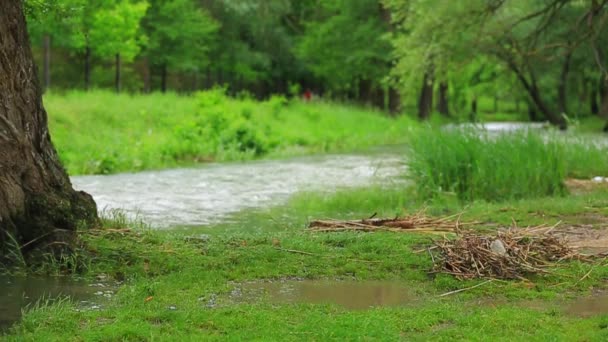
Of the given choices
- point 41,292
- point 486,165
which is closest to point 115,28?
point 486,165

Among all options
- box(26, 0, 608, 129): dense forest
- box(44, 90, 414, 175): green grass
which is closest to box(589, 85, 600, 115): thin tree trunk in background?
box(26, 0, 608, 129): dense forest

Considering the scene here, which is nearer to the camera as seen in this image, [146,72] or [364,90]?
[146,72]

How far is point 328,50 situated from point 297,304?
38.1m

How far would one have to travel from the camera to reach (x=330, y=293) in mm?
6730

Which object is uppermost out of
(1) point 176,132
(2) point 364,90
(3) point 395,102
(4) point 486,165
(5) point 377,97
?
(2) point 364,90

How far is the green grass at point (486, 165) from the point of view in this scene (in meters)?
12.8

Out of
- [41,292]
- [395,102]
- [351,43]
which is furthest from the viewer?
[351,43]

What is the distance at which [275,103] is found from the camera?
3145cm

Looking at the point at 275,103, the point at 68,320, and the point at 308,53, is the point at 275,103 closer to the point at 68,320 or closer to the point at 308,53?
the point at 308,53

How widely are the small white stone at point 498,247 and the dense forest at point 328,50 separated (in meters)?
13.2

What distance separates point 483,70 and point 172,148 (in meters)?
28.3

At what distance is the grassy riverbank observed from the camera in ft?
17.6

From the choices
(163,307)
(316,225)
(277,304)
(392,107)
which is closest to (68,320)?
(163,307)

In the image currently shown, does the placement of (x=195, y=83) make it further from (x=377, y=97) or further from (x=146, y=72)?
(x=377, y=97)
